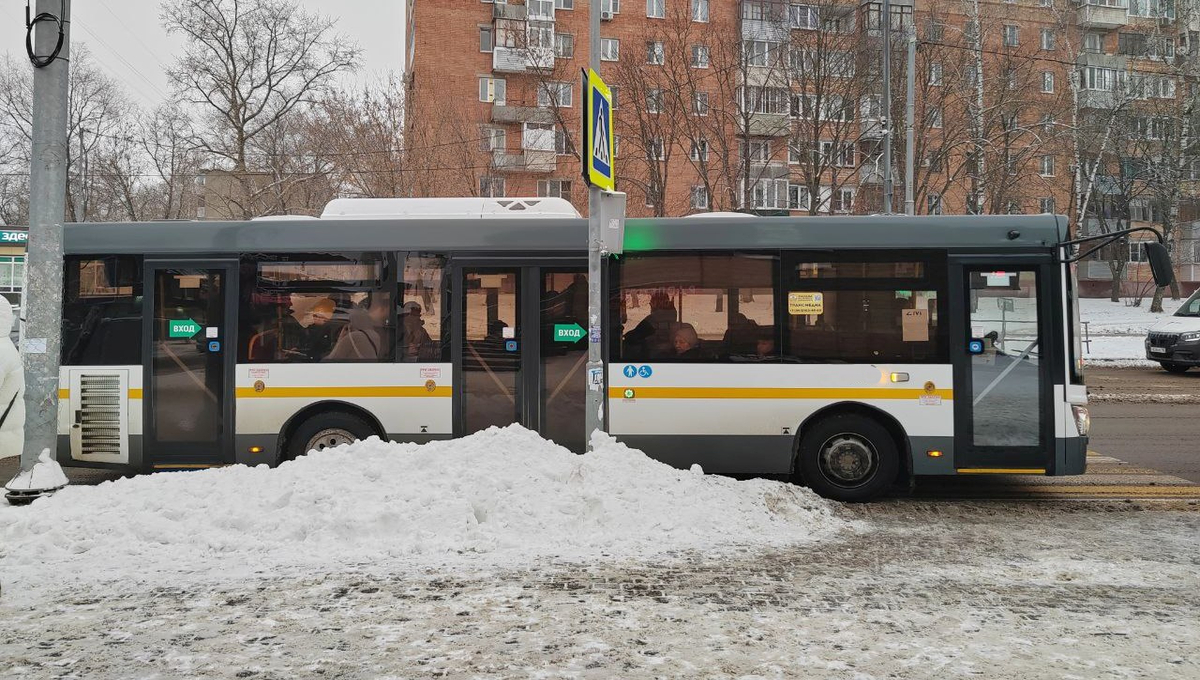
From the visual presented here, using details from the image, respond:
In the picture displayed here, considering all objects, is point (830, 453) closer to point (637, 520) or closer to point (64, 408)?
point (637, 520)

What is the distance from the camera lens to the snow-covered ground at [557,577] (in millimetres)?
4586

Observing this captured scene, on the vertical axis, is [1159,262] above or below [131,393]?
above

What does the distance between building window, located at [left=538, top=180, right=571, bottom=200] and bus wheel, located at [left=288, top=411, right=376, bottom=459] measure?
3565 centimetres

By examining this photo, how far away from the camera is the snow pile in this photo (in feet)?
20.9

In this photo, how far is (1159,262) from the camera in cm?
829

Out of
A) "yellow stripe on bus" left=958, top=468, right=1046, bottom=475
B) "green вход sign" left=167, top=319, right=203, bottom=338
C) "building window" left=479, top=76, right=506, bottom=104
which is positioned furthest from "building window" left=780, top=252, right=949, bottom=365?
"building window" left=479, top=76, right=506, bottom=104

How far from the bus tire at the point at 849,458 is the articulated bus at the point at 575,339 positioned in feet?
0.08

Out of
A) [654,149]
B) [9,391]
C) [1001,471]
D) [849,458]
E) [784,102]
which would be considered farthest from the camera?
[784,102]

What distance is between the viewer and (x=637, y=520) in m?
7.18

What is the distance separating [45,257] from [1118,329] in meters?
40.5

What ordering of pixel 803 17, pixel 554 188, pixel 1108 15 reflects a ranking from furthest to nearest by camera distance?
pixel 1108 15 → pixel 554 188 → pixel 803 17

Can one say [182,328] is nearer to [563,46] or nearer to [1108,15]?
[563,46]

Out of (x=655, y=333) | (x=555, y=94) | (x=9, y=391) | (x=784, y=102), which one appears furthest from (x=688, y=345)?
(x=784, y=102)

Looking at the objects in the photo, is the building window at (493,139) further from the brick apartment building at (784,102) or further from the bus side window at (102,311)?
the bus side window at (102,311)
